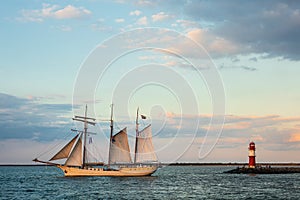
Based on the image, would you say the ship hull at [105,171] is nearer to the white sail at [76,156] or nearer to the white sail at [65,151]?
the white sail at [76,156]

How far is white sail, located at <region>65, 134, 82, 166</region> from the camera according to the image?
95000 mm

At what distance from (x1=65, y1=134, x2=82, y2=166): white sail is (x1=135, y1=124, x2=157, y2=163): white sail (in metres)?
12.2

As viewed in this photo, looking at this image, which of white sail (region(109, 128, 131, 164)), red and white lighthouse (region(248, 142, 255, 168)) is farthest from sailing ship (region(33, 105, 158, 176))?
red and white lighthouse (region(248, 142, 255, 168))

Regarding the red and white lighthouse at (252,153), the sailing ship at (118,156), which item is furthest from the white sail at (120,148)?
the red and white lighthouse at (252,153)

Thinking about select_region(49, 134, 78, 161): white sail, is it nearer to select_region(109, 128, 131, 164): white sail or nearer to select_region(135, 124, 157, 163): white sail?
select_region(109, 128, 131, 164): white sail

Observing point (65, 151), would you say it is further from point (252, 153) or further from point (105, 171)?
point (252, 153)

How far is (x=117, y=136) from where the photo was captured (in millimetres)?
98188

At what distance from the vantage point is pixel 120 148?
98312 mm

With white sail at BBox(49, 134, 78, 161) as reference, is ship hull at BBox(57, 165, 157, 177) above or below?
below

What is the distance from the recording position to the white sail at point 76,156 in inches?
3740

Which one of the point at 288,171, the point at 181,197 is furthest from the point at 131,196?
the point at 288,171

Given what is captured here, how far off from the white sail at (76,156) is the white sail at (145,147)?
12.2 meters

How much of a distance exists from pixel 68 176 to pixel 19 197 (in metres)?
43.2

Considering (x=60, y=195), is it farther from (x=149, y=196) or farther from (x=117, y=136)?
(x=117, y=136)
